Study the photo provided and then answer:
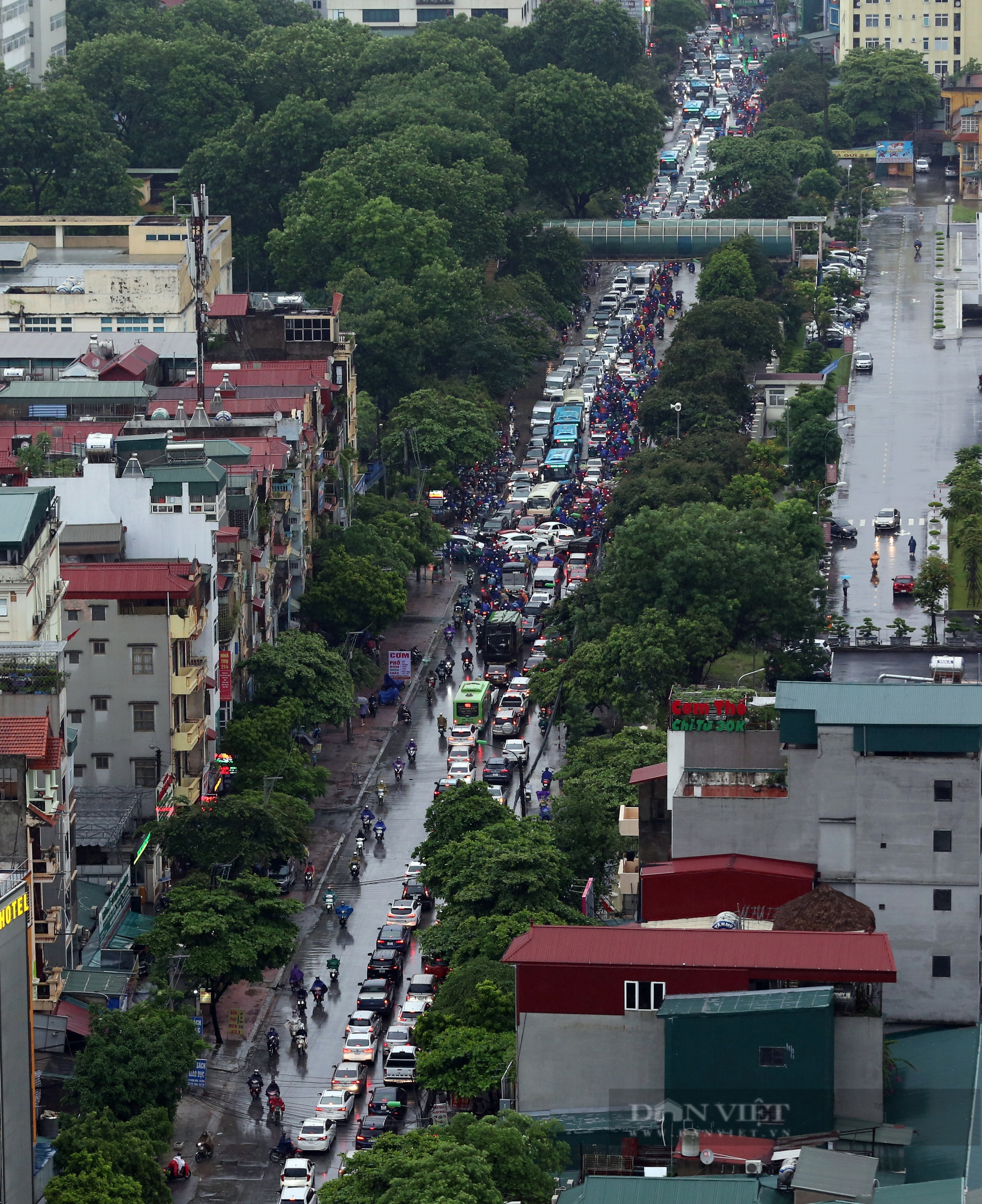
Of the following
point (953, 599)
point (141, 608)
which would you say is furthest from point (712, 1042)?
point (953, 599)

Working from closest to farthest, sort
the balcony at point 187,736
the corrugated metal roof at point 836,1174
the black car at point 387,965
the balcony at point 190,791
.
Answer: the corrugated metal roof at point 836,1174, the black car at point 387,965, the balcony at point 187,736, the balcony at point 190,791

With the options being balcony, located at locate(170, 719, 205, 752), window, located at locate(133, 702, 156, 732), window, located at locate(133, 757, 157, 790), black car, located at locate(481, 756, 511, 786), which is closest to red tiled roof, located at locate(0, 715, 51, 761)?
window, located at locate(133, 702, 156, 732)

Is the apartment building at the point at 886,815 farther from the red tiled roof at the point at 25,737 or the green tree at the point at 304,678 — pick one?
the green tree at the point at 304,678

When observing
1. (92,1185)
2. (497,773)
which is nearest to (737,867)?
(92,1185)

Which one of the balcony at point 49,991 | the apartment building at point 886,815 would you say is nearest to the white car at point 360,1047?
the balcony at point 49,991

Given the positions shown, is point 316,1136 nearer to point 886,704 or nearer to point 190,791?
point 886,704
